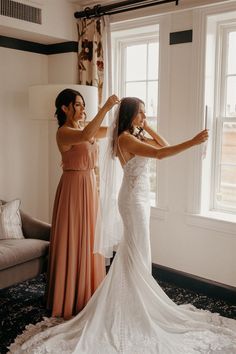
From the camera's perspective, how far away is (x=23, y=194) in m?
4.53

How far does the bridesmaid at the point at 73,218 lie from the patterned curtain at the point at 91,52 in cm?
106

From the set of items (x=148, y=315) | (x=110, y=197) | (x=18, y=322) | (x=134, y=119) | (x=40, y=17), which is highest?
(x=40, y=17)

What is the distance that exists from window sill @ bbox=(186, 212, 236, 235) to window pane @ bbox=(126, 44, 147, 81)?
1590 millimetres

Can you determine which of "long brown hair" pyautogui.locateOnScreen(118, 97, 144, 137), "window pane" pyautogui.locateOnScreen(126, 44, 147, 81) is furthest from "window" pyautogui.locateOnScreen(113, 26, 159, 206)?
"long brown hair" pyautogui.locateOnScreen(118, 97, 144, 137)

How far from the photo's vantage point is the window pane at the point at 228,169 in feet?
12.2

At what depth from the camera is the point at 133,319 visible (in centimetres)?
274

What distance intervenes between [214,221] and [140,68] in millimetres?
1813

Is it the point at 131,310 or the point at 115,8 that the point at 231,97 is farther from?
the point at 131,310

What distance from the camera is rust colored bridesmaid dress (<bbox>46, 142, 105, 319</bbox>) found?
3.12m

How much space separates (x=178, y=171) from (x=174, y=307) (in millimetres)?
1317

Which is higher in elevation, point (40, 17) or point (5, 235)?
point (40, 17)

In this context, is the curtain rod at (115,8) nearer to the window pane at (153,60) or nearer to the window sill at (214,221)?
the window pane at (153,60)

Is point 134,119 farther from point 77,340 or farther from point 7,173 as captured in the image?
point 7,173

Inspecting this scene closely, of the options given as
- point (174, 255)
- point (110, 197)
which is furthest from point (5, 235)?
point (174, 255)
